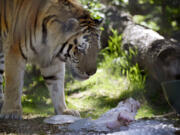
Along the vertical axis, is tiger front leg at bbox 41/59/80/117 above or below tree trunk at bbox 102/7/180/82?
below

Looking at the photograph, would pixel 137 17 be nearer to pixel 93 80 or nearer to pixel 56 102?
pixel 93 80

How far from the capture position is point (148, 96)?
3.59m

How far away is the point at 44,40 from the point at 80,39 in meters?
0.30

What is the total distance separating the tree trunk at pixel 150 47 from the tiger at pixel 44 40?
1.00m

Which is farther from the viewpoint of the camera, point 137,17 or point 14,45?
point 137,17

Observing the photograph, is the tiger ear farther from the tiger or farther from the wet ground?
the wet ground

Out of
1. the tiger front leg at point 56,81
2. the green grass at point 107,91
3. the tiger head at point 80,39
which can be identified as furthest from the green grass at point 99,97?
the tiger head at point 80,39

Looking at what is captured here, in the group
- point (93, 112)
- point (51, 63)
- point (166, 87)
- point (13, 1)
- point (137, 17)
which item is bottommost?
point (93, 112)

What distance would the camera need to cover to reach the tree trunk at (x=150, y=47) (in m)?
3.20

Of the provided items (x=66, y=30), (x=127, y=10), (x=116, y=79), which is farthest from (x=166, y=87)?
(x=127, y=10)

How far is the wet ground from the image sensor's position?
183 centimetres

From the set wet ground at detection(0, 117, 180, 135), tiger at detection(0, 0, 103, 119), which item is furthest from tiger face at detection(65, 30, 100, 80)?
wet ground at detection(0, 117, 180, 135)

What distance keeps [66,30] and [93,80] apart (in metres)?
1.72

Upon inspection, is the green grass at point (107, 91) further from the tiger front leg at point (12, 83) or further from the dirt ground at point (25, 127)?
the dirt ground at point (25, 127)
